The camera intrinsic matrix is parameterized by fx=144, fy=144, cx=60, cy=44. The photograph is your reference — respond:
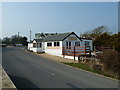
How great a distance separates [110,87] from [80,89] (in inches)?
79.2

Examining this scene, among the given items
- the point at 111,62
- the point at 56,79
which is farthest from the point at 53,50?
the point at 56,79

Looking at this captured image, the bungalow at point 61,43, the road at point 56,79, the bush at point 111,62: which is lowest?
the road at point 56,79

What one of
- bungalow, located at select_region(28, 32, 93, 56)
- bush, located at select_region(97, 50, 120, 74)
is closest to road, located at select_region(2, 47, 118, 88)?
bush, located at select_region(97, 50, 120, 74)

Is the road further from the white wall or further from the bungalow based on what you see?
the white wall

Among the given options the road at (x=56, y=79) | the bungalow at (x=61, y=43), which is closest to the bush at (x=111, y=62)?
the road at (x=56, y=79)

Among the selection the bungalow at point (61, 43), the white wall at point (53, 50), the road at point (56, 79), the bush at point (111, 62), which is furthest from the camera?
the bungalow at point (61, 43)

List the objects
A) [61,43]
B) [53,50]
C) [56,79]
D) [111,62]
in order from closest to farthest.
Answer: [56,79], [111,62], [61,43], [53,50]

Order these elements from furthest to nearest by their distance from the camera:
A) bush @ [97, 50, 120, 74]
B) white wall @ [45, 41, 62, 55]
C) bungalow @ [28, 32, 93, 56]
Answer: bungalow @ [28, 32, 93, 56] < white wall @ [45, 41, 62, 55] < bush @ [97, 50, 120, 74]

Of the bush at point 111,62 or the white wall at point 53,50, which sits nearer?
the bush at point 111,62

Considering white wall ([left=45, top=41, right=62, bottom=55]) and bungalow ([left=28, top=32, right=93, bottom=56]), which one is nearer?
white wall ([left=45, top=41, right=62, bottom=55])

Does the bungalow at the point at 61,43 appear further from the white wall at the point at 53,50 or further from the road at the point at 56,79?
the road at the point at 56,79

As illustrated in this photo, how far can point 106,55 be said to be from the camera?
43.7 ft

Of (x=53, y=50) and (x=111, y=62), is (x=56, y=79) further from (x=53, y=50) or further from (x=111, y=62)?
(x=53, y=50)

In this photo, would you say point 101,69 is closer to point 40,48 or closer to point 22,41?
point 40,48
